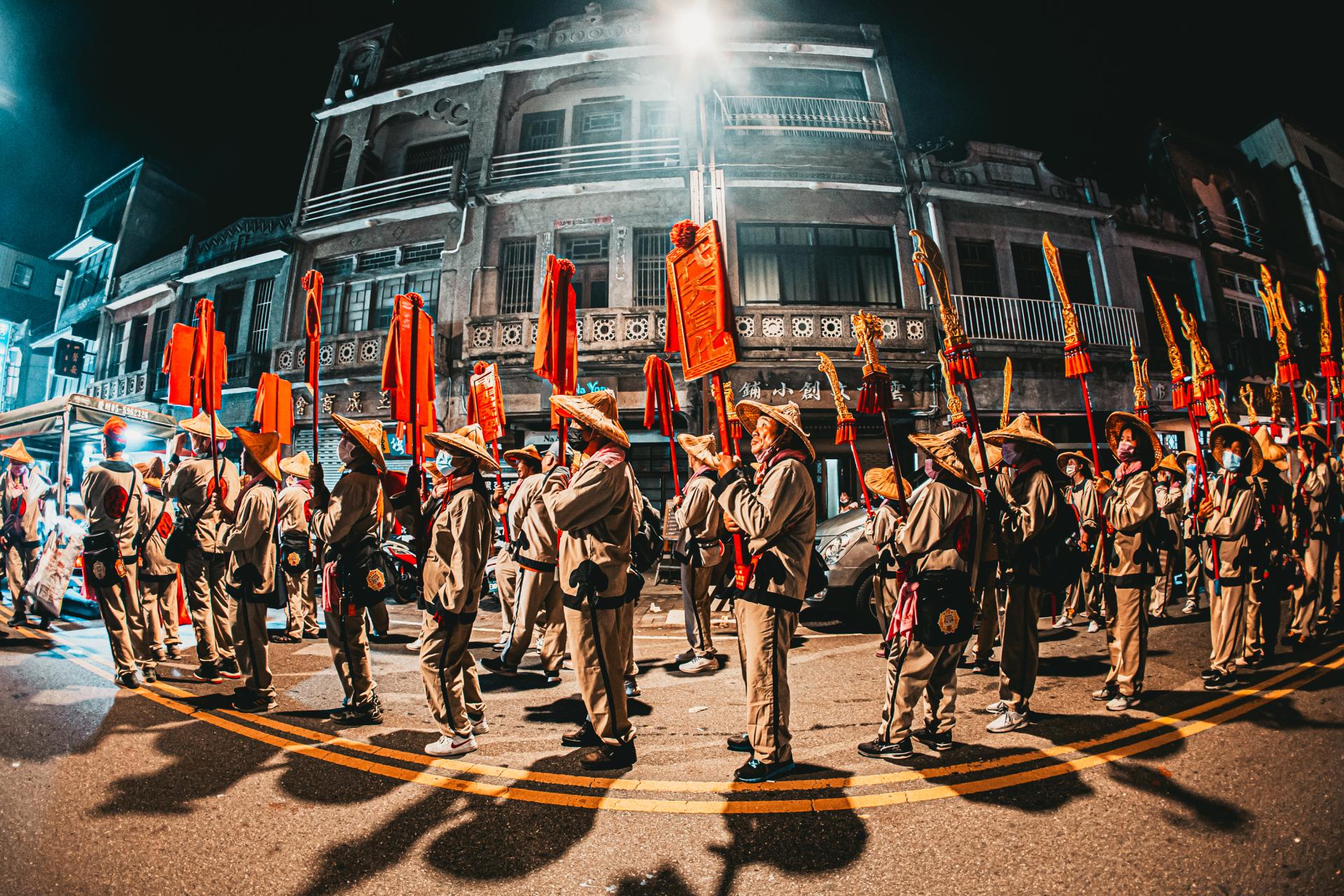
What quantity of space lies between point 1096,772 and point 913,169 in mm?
14859

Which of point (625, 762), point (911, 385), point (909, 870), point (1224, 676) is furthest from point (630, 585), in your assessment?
point (911, 385)

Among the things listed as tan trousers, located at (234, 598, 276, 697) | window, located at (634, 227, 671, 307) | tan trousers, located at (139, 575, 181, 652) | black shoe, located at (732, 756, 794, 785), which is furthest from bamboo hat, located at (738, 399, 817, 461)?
window, located at (634, 227, 671, 307)

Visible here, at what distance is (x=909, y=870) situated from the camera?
2301 mm

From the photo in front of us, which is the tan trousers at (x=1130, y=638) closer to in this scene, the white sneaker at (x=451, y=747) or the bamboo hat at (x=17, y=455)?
the white sneaker at (x=451, y=747)

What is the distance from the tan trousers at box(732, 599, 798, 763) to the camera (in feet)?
10.2

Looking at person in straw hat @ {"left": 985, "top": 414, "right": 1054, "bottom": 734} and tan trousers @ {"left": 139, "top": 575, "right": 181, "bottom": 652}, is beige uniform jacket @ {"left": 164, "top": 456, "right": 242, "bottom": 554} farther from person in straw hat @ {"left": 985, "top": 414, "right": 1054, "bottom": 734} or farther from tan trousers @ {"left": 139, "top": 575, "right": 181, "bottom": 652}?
person in straw hat @ {"left": 985, "top": 414, "right": 1054, "bottom": 734}

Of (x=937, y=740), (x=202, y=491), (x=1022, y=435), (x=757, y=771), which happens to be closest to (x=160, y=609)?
(x=202, y=491)

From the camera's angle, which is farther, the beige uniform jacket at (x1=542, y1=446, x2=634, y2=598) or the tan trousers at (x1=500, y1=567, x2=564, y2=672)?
the tan trousers at (x1=500, y1=567, x2=564, y2=672)

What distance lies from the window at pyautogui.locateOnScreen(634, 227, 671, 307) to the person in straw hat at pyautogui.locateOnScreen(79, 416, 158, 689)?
10.9 metres

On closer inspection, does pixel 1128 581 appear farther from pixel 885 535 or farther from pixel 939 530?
pixel 939 530

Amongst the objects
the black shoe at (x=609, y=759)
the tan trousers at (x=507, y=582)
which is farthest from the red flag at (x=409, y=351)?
the black shoe at (x=609, y=759)

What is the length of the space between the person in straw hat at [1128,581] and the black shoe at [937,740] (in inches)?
66.2

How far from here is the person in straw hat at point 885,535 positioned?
512 centimetres

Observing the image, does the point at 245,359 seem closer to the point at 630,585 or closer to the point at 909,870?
the point at 630,585
